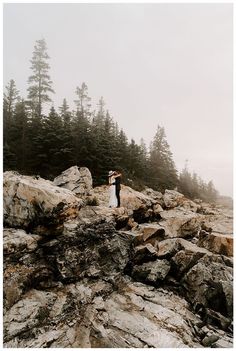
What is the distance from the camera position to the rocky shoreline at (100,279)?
300 inches

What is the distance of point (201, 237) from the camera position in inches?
501

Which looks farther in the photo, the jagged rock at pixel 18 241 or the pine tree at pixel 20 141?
the pine tree at pixel 20 141

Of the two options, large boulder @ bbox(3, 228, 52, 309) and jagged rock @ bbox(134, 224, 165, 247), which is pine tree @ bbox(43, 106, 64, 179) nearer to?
jagged rock @ bbox(134, 224, 165, 247)

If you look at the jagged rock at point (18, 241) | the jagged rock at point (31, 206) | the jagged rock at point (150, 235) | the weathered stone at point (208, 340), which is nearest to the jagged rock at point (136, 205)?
the jagged rock at point (150, 235)

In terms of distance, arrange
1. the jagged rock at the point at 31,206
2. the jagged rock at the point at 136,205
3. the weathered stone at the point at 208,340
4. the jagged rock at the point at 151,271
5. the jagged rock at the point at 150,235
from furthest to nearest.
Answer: the jagged rock at the point at 136,205
the jagged rock at the point at 150,235
the jagged rock at the point at 151,271
the jagged rock at the point at 31,206
the weathered stone at the point at 208,340

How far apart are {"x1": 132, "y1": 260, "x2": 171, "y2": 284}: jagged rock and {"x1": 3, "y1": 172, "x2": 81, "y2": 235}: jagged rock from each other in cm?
340

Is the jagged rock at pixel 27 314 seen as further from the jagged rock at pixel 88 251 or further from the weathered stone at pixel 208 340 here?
the weathered stone at pixel 208 340

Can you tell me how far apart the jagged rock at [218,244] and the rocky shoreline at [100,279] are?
1.7 inches

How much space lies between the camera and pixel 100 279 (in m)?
9.69

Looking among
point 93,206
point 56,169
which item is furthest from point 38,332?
point 56,169

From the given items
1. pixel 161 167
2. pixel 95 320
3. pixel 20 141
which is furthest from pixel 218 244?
pixel 161 167

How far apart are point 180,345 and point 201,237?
590 centimetres

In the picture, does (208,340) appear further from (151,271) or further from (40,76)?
(40,76)

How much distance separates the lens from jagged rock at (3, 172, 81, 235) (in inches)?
364
